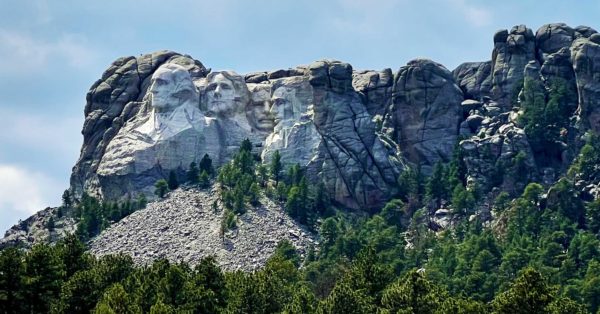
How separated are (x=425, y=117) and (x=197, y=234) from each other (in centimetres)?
4210

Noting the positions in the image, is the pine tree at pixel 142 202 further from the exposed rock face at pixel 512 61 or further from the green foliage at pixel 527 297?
the green foliage at pixel 527 297

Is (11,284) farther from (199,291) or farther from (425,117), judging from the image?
(425,117)

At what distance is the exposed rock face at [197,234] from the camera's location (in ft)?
554

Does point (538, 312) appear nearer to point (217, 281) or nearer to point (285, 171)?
point (217, 281)

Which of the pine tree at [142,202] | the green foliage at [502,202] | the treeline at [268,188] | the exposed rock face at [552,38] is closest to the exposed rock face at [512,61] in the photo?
the exposed rock face at [552,38]

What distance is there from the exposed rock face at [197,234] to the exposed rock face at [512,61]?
40.1 meters

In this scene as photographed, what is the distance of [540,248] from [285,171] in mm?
45394

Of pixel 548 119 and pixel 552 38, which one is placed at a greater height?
pixel 552 38

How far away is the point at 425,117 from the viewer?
198 meters

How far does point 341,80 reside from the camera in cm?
19988

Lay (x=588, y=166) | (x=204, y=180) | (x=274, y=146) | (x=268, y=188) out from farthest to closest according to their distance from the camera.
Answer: (x=274, y=146), (x=268, y=188), (x=204, y=180), (x=588, y=166)

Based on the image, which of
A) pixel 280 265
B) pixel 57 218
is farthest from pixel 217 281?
pixel 57 218

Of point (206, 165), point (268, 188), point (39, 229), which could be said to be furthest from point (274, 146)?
point (39, 229)

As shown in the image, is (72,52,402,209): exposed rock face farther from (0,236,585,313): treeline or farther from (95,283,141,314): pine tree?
(95,283,141,314): pine tree
